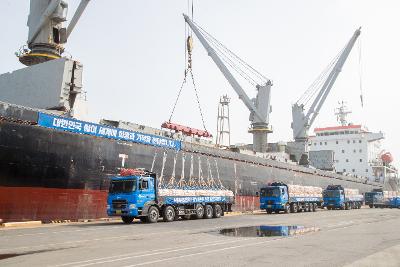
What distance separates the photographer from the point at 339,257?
10.3 m

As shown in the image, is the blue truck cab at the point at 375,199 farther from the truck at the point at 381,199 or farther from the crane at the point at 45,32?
the crane at the point at 45,32

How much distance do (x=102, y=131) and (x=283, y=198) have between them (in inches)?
738

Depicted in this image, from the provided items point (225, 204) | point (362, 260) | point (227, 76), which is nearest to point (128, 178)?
point (225, 204)

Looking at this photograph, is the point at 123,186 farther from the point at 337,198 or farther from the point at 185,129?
the point at 337,198

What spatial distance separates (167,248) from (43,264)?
4.03 metres

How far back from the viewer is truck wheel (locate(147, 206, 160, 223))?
22297mm

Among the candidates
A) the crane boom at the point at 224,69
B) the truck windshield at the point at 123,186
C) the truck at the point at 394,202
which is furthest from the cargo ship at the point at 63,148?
the truck at the point at 394,202

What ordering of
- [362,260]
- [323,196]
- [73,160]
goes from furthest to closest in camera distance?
[323,196], [73,160], [362,260]

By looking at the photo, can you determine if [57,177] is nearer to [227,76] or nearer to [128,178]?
[128,178]

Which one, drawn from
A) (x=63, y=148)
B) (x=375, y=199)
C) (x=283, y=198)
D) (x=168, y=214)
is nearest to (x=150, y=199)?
(x=168, y=214)

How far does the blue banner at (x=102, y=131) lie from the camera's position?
76.7 ft

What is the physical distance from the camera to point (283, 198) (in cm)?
3569

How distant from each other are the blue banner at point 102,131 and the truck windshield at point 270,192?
967cm

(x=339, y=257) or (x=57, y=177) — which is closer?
(x=339, y=257)
